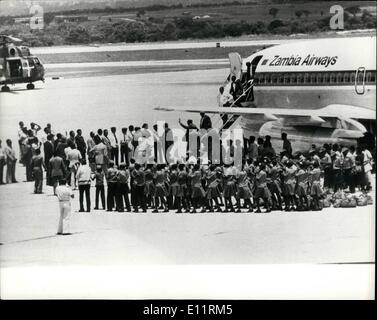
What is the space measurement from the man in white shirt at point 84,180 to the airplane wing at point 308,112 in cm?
233

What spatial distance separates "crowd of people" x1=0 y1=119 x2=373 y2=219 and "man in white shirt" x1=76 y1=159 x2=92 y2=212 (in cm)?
2

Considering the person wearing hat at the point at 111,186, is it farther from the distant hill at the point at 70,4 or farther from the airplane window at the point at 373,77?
the airplane window at the point at 373,77

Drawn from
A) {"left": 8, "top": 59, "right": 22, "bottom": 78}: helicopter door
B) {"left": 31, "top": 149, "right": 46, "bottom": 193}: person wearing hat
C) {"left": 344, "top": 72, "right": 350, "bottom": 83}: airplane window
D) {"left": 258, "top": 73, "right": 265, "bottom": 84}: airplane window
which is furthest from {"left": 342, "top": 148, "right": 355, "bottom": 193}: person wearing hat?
{"left": 8, "top": 59, "right": 22, "bottom": 78}: helicopter door

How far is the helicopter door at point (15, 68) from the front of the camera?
1034 inches

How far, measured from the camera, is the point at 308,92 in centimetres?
2919

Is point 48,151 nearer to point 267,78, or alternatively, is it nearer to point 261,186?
point 261,186

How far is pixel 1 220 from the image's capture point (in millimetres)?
23641

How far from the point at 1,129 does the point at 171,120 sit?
4400 millimetres

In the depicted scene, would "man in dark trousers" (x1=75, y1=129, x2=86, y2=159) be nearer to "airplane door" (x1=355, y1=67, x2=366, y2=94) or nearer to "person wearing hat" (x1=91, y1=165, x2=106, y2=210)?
"person wearing hat" (x1=91, y1=165, x2=106, y2=210)

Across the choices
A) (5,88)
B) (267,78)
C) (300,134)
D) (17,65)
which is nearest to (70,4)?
(17,65)

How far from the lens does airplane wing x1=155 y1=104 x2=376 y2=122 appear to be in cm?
2561

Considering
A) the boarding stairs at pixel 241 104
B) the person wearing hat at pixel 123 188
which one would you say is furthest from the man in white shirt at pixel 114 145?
the boarding stairs at pixel 241 104
